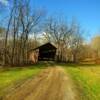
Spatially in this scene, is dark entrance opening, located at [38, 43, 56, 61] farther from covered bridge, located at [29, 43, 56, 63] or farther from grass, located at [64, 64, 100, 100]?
grass, located at [64, 64, 100, 100]

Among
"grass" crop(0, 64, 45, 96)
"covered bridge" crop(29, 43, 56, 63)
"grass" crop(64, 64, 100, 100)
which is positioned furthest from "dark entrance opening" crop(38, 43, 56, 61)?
"grass" crop(64, 64, 100, 100)

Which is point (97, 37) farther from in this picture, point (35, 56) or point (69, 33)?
point (35, 56)

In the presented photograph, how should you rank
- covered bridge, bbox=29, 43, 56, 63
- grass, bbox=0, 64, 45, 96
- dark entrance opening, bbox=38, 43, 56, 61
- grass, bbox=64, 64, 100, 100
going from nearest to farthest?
grass, bbox=64, 64, 100, 100, grass, bbox=0, 64, 45, 96, covered bridge, bbox=29, 43, 56, 63, dark entrance opening, bbox=38, 43, 56, 61

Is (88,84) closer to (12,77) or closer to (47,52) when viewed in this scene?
(12,77)

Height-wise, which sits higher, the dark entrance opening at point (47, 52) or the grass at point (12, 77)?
the dark entrance opening at point (47, 52)

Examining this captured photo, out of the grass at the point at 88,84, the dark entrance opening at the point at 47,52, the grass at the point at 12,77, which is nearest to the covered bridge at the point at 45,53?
the dark entrance opening at the point at 47,52

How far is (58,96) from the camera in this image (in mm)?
12516

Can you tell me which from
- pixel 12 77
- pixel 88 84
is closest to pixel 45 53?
pixel 12 77

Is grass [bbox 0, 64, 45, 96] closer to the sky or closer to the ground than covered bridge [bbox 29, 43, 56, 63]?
closer to the ground

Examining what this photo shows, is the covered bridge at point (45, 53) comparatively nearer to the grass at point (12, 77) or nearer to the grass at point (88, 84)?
the grass at point (12, 77)

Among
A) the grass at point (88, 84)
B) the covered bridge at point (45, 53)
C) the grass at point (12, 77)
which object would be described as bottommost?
the grass at point (88, 84)

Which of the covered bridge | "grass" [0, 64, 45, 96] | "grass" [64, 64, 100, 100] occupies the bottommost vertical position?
"grass" [64, 64, 100, 100]

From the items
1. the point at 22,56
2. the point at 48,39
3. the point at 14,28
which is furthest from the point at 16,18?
the point at 48,39

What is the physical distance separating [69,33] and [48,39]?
24.5 feet
